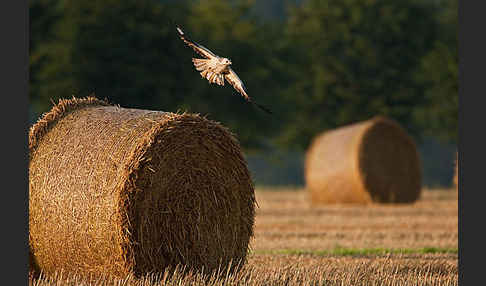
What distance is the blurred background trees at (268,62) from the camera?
32.5m

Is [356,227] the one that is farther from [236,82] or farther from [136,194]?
[136,194]

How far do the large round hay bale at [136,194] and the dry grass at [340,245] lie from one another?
0.24m

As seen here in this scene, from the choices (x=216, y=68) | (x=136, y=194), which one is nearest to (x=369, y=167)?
(x=216, y=68)

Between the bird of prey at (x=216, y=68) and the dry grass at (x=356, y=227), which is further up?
the bird of prey at (x=216, y=68)

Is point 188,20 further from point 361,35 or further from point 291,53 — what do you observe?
point 361,35

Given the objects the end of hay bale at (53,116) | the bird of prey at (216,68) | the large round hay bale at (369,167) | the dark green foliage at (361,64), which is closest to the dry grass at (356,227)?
the large round hay bale at (369,167)

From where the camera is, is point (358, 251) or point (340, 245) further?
point (340, 245)

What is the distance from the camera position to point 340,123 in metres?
38.2

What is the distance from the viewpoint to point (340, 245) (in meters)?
12.9

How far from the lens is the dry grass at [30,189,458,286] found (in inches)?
339

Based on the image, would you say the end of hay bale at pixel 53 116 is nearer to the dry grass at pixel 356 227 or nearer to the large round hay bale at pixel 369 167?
the dry grass at pixel 356 227

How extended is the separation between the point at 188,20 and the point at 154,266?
31.0m

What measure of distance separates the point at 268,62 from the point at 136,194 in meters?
30.5

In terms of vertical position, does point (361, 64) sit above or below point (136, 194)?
above
